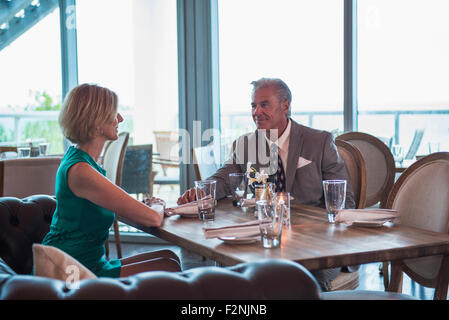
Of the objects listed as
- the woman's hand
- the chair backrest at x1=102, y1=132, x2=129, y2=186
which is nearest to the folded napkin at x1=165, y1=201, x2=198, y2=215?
the woman's hand

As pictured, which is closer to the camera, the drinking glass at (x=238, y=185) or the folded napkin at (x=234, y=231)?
the folded napkin at (x=234, y=231)

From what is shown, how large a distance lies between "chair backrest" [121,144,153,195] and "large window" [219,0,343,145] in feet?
2.81

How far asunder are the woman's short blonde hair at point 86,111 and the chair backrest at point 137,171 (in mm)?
3032

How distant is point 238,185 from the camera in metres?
2.24

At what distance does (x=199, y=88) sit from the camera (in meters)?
4.86

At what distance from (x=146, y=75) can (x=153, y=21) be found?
54 cm

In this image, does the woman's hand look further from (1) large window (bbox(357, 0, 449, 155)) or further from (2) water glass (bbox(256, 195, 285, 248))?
(1) large window (bbox(357, 0, 449, 155))

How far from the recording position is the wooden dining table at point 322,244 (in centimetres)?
144

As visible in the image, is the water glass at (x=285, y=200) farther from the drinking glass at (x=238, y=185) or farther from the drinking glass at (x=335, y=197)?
the drinking glass at (x=238, y=185)

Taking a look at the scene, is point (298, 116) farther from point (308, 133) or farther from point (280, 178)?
point (280, 178)

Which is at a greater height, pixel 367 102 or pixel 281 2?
pixel 281 2

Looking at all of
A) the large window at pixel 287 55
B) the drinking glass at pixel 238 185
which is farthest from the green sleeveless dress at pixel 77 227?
the large window at pixel 287 55
